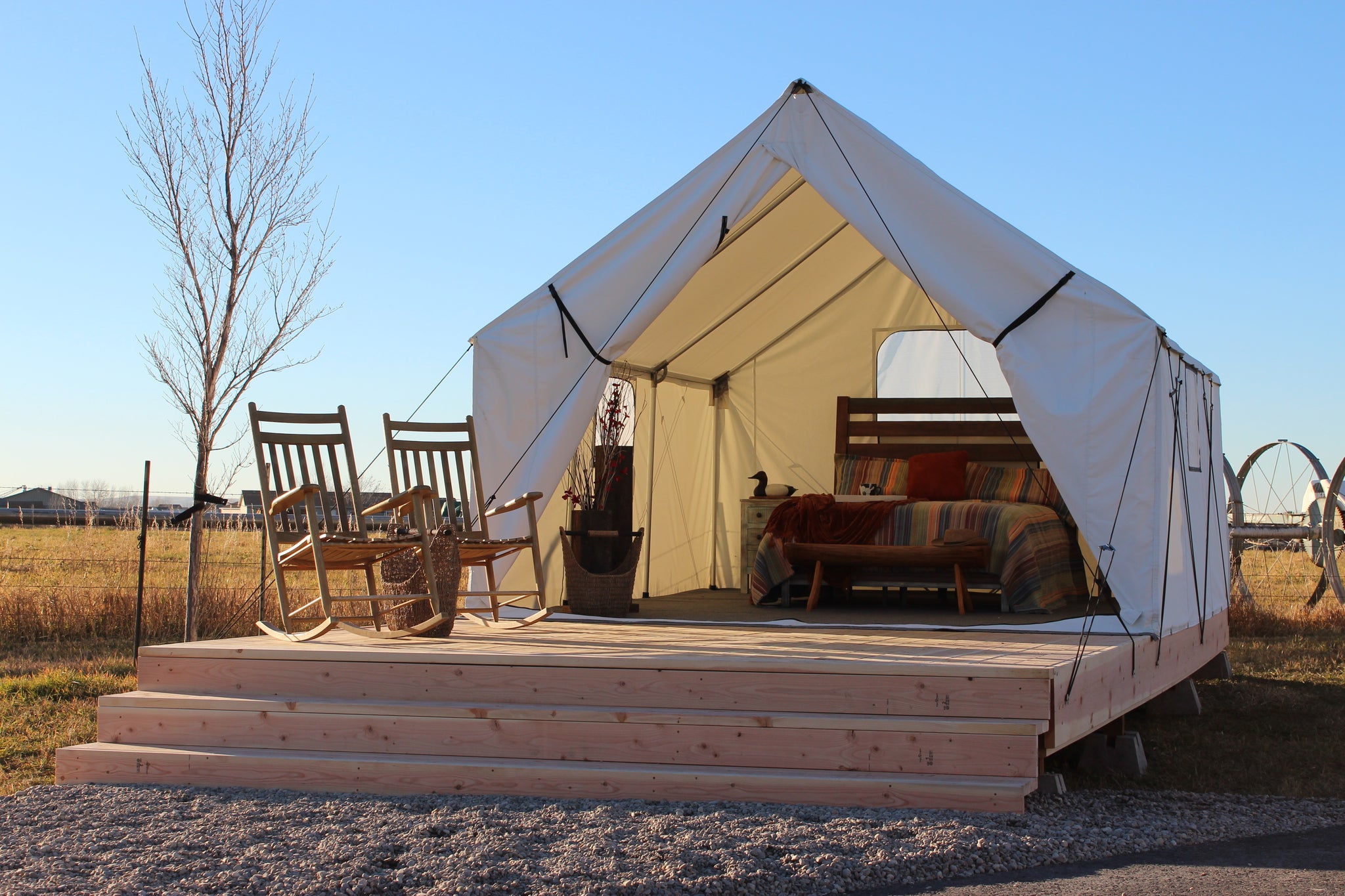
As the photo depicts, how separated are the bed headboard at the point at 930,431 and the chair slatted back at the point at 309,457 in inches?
185

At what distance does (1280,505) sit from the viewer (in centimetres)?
1188

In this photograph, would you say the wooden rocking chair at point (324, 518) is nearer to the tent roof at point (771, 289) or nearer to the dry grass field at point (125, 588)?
the tent roof at point (771, 289)

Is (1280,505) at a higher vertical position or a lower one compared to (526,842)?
higher

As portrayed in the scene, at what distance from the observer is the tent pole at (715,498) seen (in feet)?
31.7

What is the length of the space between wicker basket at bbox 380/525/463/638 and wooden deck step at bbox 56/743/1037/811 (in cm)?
88

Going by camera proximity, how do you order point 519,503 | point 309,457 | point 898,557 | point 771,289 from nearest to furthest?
1. point 309,457
2. point 519,503
3. point 898,557
4. point 771,289

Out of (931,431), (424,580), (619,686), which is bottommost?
(619,686)

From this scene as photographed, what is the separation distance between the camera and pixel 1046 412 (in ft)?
17.6

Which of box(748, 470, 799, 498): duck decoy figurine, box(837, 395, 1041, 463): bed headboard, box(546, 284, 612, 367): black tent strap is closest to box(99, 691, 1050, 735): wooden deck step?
box(546, 284, 612, 367): black tent strap

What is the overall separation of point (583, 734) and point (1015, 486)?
189 inches

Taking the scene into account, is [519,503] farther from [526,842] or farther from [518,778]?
[526,842]

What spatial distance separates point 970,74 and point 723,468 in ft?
12.8

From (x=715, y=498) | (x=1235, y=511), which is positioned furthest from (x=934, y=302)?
(x=1235, y=511)

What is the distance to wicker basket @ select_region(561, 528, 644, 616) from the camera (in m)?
Answer: 6.18
